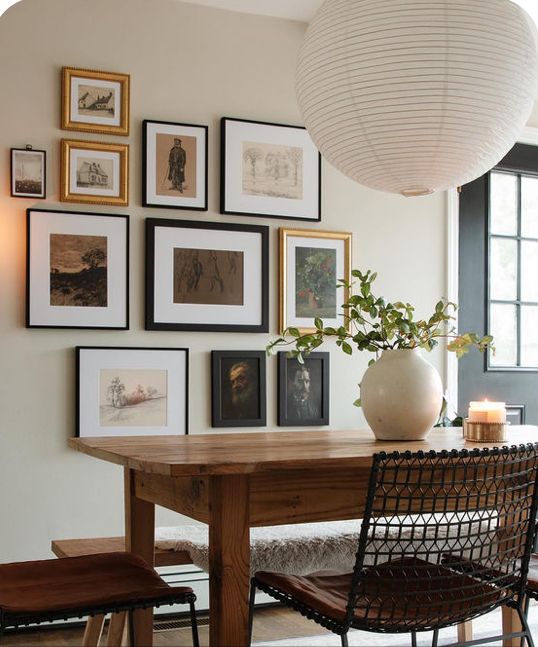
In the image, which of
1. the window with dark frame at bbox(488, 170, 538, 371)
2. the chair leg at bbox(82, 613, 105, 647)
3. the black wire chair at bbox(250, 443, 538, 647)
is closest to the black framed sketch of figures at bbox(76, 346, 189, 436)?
the chair leg at bbox(82, 613, 105, 647)

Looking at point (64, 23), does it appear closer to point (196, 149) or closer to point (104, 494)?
point (196, 149)

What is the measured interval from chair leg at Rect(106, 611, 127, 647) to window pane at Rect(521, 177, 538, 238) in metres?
3.08

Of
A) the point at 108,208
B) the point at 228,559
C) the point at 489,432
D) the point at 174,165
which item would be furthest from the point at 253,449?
the point at 174,165

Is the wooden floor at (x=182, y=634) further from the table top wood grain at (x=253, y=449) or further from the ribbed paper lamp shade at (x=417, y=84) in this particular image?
the ribbed paper lamp shade at (x=417, y=84)

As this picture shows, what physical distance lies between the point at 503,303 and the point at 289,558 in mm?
2247

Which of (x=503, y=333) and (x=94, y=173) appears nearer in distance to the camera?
(x=94, y=173)

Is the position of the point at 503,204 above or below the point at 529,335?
above

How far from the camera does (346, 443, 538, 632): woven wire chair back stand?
1818mm

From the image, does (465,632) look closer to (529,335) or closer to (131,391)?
(131,391)

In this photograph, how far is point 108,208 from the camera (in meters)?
3.74

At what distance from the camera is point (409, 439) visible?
2436mm

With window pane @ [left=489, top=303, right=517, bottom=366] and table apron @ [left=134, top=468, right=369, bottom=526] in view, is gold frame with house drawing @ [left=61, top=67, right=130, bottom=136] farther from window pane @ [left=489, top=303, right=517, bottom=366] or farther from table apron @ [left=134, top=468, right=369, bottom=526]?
window pane @ [left=489, top=303, right=517, bottom=366]

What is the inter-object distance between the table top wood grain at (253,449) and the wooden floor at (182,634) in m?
1.22

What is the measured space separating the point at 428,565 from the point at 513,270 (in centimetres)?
296
